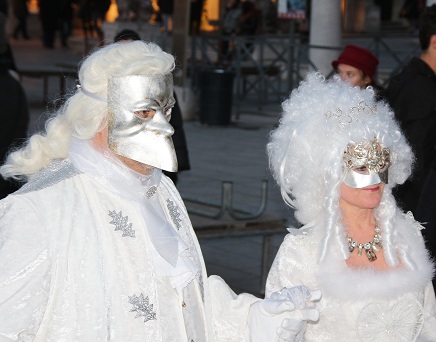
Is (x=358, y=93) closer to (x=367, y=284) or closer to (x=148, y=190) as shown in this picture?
(x=367, y=284)

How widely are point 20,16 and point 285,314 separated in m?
28.6

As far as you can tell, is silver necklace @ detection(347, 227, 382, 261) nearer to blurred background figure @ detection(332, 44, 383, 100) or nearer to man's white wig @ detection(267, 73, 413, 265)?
man's white wig @ detection(267, 73, 413, 265)

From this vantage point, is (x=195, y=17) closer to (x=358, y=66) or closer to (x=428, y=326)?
(x=358, y=66)

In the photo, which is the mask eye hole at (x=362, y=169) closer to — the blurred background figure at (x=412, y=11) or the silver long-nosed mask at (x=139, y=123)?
the silver long-nosed mask at (x=139, y=123)

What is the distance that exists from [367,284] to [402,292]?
143mm

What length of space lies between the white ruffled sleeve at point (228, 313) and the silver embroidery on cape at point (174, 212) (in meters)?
0.29

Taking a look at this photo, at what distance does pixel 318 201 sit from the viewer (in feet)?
14.2

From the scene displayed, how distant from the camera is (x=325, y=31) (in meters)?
Answer: 16.5

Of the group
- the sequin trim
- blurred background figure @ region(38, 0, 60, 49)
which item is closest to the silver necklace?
the sequin trim

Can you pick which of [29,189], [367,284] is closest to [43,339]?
[29,189]

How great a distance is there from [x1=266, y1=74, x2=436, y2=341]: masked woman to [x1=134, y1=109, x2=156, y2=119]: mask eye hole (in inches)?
30.7

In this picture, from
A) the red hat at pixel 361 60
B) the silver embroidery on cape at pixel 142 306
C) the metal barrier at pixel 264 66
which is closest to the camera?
the silver embroidery on cape at pixel 142 306

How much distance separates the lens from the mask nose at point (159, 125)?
369cm

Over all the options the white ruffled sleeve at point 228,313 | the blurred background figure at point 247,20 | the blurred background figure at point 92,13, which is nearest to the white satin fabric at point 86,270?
the white ruffled sleeve at point 228,313
